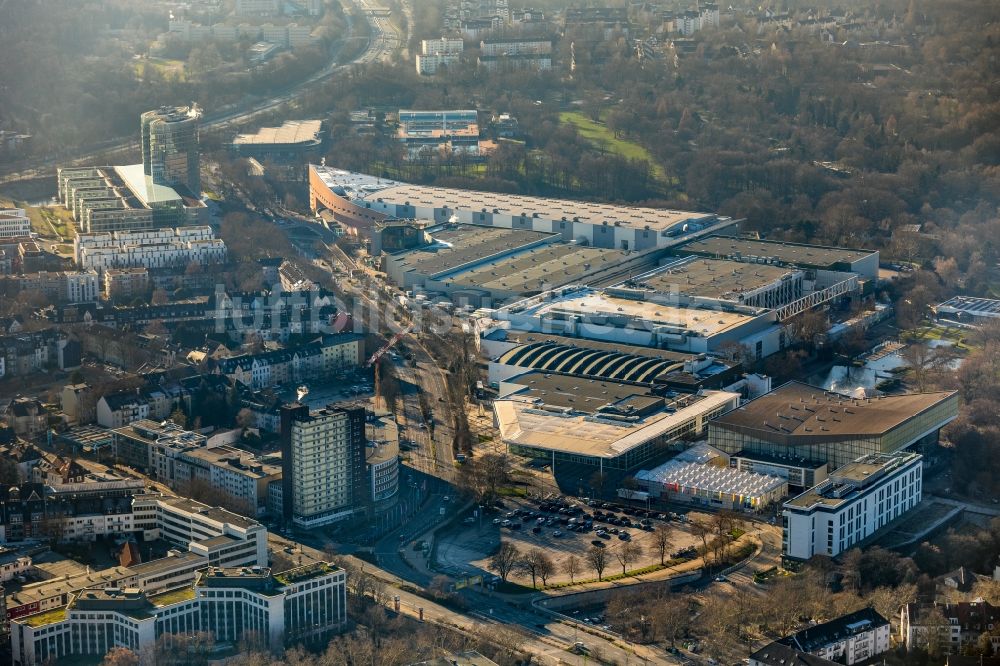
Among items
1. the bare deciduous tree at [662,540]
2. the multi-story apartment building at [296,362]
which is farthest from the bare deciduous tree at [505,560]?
the multi-story apartment building at [296,362]

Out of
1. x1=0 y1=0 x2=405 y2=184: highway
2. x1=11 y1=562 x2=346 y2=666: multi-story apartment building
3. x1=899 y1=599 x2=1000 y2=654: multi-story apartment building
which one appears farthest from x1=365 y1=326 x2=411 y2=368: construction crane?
x1=0 y1=0 x2=405 y2=184: highway

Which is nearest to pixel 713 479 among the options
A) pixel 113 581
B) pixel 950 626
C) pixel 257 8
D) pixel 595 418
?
pixel 595 418

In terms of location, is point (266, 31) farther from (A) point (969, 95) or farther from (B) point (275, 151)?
(A) point (969, 95)

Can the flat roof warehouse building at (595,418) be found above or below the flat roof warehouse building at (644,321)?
below

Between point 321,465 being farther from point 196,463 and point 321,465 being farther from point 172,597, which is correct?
point 172,597

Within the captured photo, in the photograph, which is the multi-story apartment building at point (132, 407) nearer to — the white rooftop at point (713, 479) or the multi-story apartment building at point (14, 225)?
the white rooftop at point (713, 479)

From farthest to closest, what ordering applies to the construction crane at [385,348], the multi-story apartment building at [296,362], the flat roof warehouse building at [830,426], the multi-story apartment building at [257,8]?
the multi-story apartment building at [257,8] → the construction crane at [385,348] → the multi-story apartment building at [296,362] → the flat roof warehouse building at [830,426]
